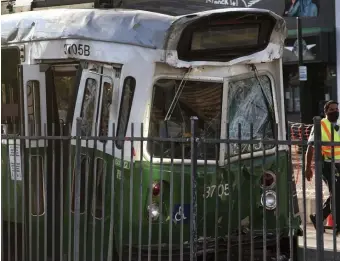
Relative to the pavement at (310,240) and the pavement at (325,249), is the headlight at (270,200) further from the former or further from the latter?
the pavement at (325,249)

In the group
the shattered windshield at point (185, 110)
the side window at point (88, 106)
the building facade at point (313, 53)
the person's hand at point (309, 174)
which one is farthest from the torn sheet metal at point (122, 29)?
the building facade at point (313, 53)

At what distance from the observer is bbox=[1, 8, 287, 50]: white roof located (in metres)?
5.69

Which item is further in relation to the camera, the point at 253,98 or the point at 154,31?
the point at 253,98

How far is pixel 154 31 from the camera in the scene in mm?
5738

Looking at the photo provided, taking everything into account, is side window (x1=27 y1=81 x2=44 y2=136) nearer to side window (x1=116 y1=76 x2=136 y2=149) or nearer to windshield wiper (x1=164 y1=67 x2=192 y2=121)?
side window (x1=116 y1=76 x2=136 y2=149)

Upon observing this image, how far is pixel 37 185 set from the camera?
5961 millimetres

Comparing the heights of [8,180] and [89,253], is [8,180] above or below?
above

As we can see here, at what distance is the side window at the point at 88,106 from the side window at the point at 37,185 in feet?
1.71

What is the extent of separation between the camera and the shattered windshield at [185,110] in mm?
5789

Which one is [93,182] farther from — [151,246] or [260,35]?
[260,35]

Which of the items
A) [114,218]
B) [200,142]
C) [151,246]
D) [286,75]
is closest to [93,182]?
[114,218]

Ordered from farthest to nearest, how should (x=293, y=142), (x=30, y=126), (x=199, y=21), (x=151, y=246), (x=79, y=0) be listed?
(x=79, y=0), (x=30, y=126), (x=199, y=21), (x=151, y=246), (x=293, y=142)

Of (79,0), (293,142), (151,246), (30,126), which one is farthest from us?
(79,0)

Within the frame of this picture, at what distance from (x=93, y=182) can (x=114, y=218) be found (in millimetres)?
370
